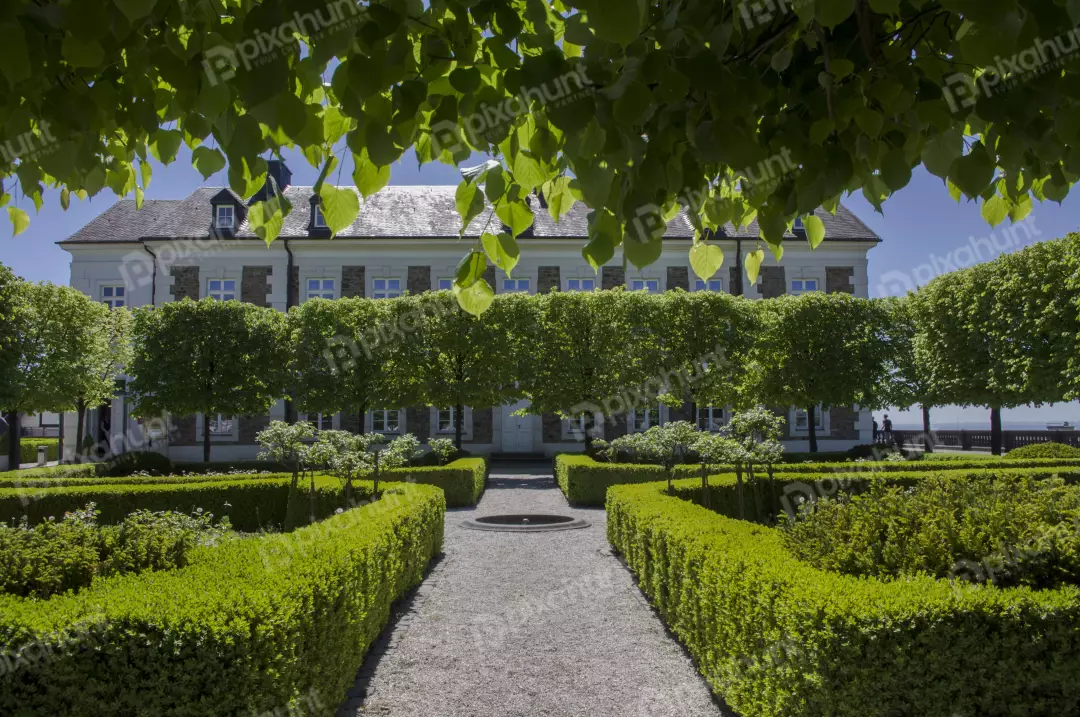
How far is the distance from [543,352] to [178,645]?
20.9 meters

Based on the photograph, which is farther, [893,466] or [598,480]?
[598,480]

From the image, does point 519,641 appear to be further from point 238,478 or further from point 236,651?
point 238,478

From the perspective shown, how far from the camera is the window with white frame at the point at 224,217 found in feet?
98.2

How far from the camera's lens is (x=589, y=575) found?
9523 millimetres

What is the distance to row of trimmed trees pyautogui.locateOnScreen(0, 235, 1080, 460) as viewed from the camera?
75.7 ft

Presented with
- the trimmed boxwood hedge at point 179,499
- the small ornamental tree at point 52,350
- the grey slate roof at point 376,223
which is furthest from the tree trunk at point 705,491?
the small ornamental tree at point 52,350

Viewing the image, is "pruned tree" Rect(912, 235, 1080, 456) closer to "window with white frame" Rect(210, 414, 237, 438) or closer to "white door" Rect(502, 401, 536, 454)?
"white door" Rect(502, 401, 536, 454)

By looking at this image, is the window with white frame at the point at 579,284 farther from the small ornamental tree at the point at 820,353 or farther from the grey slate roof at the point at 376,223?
the small ornamental tree at the point at 820,353

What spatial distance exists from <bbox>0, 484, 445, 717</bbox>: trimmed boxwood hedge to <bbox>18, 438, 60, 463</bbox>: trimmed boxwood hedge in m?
33.8

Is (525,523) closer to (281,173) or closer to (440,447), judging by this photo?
(440,447)

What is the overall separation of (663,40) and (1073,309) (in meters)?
22.9

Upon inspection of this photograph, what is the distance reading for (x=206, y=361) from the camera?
23234 mm

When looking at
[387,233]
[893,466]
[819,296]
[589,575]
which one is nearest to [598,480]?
[893,466]

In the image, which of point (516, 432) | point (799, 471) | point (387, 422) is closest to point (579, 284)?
point (516, 432)
